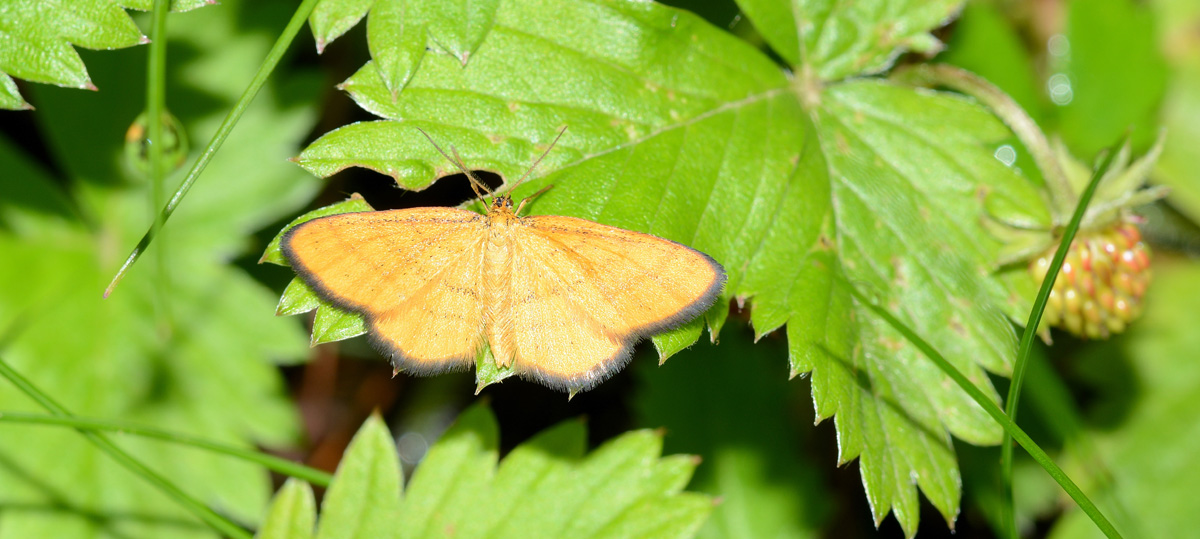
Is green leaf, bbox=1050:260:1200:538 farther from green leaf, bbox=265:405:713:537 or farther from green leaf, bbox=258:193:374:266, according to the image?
green leaf, bbox=258:193:374:266

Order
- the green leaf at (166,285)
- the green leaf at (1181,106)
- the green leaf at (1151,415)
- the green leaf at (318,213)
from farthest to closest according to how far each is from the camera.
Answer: the green leaf at (1181,106)
the green leaf at (1151,415)
the green leaf at (166,285)
the green leaf at (318,213)

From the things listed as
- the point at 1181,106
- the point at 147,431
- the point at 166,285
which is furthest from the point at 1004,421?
the point at 166,285

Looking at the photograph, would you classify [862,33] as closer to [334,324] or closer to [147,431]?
[334,324]

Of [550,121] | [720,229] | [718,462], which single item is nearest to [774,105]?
[720,229]

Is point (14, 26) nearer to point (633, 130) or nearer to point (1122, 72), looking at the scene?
point (633, 130)

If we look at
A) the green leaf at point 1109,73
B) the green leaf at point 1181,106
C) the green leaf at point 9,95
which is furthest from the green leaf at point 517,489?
the green leaf at point 1181,106

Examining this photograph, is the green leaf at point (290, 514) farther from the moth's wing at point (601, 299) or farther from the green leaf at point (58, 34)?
the green leaf at point (58, 34)
